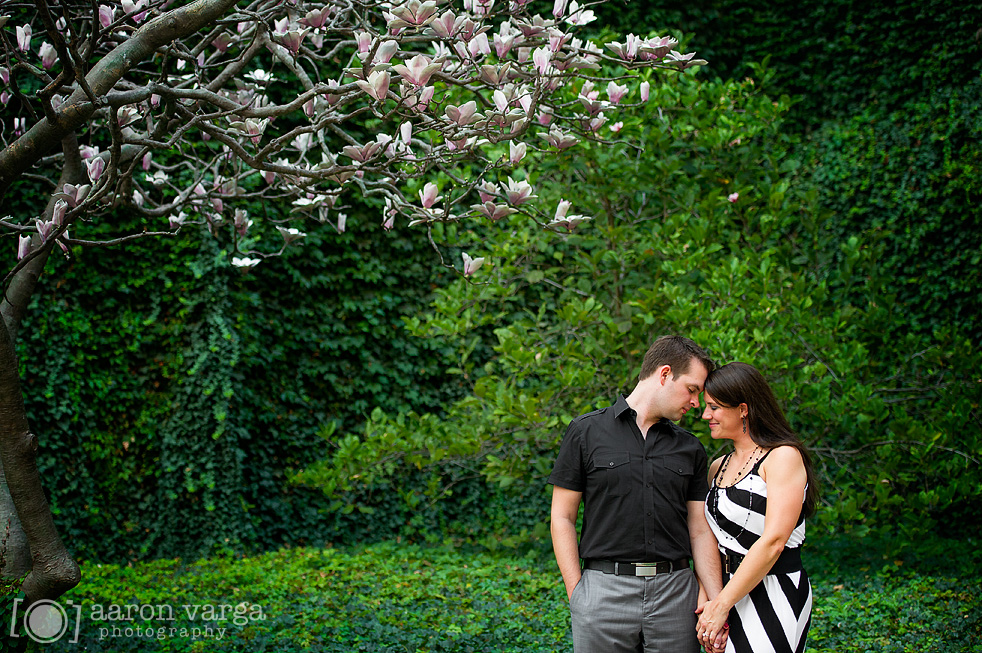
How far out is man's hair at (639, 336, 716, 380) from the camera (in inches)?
88.7

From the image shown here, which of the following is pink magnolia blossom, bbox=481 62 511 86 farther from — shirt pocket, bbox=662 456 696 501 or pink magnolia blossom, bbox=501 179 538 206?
shirt pocket, bbox=662 456 696 501

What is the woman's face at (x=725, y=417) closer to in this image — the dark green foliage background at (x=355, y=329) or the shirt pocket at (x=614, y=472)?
the shirt pocket at (x=614, y=472)

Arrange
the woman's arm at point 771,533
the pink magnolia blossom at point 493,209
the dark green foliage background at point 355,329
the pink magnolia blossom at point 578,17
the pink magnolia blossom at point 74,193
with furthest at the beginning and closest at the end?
the dark green foliage background at point 355,329 → the pink magnolia blossom at point 578,17 → the pink magnolia blossom at point 493,209 → the pink magnolia blossom at point 74,193 → the woman's arm at point 771,533

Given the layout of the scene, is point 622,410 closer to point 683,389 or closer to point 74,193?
point 683,389

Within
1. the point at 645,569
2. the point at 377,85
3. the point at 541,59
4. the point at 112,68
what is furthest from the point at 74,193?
the point at 645,569

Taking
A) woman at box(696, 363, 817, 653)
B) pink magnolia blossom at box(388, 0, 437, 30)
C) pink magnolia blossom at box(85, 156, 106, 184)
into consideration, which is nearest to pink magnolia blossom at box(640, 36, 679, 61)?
pink magnolia blossom at box(388, 0, 437, 30)

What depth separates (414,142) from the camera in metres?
3.05

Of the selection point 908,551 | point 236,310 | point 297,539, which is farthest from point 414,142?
point 908,551

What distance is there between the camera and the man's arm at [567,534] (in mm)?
2201

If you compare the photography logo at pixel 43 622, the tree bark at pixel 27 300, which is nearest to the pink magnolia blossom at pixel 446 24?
the tree bark at pixel 27 300

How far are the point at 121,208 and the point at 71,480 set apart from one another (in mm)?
1971

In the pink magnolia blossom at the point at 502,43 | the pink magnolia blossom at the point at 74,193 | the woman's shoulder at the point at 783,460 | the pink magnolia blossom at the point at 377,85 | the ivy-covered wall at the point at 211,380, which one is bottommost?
the ivy-covered wall at the point at 211,380

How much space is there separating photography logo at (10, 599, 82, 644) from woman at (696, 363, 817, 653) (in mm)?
2553

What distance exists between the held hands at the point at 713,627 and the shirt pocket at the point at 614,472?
1.27ft
